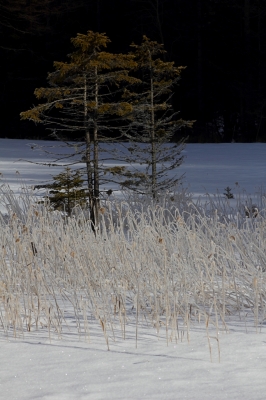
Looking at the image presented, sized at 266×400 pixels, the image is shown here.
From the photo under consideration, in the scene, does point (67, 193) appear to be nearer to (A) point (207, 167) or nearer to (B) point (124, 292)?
(B) point (124, 292)

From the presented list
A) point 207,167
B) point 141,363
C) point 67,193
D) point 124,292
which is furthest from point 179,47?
point 141,363

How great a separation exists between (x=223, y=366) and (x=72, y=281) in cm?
209

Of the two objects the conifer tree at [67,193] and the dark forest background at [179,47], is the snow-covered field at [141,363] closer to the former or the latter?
the conifer tree at [67,193]

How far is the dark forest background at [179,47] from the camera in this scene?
2783 cm

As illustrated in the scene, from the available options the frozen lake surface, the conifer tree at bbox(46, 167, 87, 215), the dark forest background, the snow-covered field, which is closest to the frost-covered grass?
the snow-covered field

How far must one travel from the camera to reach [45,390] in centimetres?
339

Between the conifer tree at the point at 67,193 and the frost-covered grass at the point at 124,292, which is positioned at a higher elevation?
the conifer tree at the point at 67,193

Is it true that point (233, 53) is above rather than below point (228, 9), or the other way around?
below

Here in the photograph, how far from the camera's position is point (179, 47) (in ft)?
96.9

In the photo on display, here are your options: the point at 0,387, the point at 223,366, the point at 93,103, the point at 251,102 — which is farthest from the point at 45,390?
the point at 251,102

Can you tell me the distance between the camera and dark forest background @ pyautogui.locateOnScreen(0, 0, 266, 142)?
2783cm

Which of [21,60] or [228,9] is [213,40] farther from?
[21,60]

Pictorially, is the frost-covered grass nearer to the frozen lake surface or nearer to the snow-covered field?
the snow-covered field

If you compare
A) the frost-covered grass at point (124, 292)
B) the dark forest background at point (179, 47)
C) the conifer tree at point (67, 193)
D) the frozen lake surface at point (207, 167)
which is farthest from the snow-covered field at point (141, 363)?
the dark forest background at point (179, 47)
